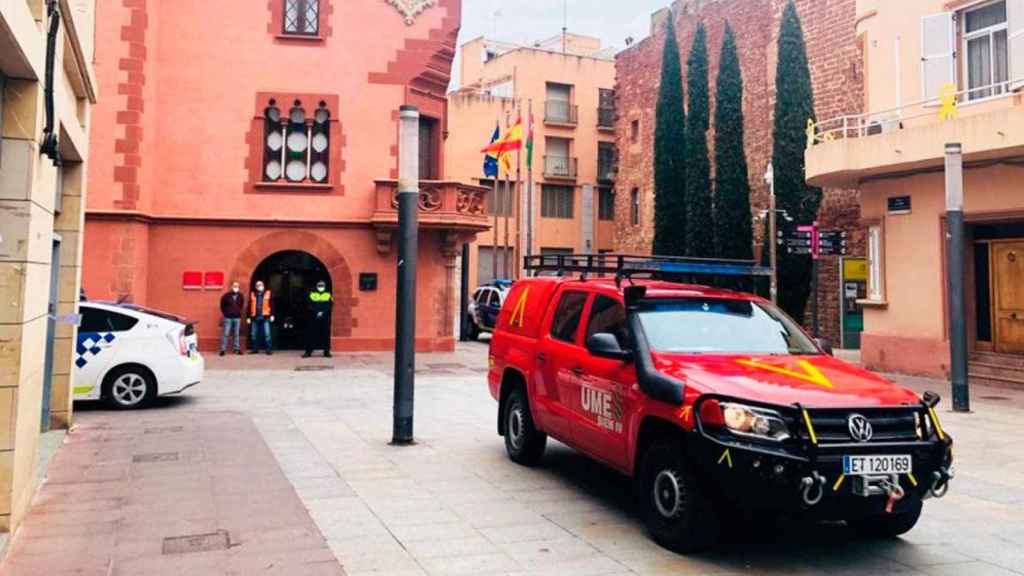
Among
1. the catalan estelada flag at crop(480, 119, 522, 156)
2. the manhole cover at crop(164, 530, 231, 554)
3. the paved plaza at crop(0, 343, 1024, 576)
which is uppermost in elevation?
the catalan estelada flag at crop(480, 119, 522, 156)

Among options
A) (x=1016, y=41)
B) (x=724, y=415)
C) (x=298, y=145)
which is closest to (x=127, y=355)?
(x=724, y=415)

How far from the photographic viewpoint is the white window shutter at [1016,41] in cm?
1430

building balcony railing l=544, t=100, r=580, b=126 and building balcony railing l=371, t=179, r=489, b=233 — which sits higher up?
building balcony railing l=544, t=100, r=580, b=126

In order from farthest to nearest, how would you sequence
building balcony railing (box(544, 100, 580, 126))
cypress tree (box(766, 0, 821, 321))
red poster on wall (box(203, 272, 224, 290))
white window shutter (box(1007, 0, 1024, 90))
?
building balcony railing (box(544, 100, 580, 126))
cypress tree (box(766, 0, 821, 321))
red poster on wall (box(203, 272, 224, 290))
white window shutter (box(1007, 0, 1024, 90))

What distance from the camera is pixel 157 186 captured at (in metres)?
19.7

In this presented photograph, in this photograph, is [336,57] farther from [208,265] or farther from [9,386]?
[9,386]

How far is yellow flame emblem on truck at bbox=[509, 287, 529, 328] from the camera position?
27.2 feet

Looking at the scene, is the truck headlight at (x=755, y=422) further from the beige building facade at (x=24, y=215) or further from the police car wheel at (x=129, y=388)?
the police car wheel at (x=129, y=388)

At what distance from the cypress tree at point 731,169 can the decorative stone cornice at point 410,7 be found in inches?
629

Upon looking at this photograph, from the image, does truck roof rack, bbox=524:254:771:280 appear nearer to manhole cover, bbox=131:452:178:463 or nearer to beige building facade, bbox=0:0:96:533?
beige building facade, bbox=0:0:96:533

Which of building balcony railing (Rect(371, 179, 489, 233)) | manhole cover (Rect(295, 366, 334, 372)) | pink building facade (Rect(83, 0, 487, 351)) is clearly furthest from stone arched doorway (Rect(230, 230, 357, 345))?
manhole cover (Rect(295, 366, 334, 372))

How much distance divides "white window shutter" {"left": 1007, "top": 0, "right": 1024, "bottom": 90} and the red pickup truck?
35.6 feet

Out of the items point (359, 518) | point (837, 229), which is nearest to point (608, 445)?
point (359, 518)

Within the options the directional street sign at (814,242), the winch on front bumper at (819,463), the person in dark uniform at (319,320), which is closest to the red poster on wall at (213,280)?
the person in dark uniform at (319,320)
